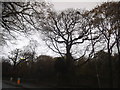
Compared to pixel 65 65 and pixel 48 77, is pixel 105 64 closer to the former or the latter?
pixel 65 65

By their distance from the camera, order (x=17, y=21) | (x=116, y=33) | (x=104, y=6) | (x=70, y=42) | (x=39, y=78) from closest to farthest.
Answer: (x=17, y=21) → (x=116, y=33) → (x=104, y=6) → (x=39, y=78) → (x=70, y=42)

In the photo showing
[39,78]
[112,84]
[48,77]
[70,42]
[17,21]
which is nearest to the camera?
[17,21]

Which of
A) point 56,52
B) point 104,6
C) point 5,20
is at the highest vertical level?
point 104,6

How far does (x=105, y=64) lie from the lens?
13234 mm

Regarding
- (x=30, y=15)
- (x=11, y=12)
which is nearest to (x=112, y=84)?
(x=30, y=15)

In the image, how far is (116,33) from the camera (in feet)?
41.1

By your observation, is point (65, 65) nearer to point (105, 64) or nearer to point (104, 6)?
point (105, 64)

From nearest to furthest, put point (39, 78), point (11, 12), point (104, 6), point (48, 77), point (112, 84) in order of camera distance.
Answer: point (11, 12), point (112, 84), point (104, 6), point (48, 77), point (39, 78)

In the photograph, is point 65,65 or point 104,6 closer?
point 104,6

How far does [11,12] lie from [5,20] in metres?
1.00

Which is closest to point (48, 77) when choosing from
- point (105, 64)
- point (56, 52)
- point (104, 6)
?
point (56, 52)

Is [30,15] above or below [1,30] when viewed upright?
above

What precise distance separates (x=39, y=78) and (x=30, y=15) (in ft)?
41.8

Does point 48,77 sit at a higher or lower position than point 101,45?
lower
